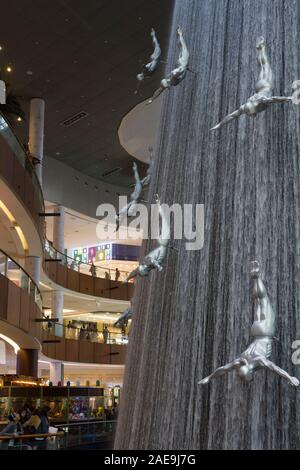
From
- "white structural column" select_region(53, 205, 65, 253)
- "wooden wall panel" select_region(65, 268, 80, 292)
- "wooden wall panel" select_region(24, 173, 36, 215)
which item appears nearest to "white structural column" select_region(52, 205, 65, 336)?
"white structural column" select_region(53, 205, 65, 253)

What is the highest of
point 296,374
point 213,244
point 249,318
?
point 213,244

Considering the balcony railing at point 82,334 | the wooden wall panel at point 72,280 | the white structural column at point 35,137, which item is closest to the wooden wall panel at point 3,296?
the white structural column at point 35,137

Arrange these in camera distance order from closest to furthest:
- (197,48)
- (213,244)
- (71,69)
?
1. (213,244)
2. (197,48)
3. (71,69)

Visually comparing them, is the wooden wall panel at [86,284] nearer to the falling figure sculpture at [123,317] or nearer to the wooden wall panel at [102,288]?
the wooden wall panel at [102,288]

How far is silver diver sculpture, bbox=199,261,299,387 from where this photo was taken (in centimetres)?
378

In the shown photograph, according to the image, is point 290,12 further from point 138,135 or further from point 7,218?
point 138,135

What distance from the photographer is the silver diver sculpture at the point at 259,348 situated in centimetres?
378

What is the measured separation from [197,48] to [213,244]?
278 centimetres

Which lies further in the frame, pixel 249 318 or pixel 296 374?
pixel 249 318

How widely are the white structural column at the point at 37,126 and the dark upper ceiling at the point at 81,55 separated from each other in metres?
0.32

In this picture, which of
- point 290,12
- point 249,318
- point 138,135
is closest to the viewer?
point 249,318

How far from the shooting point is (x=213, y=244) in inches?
210

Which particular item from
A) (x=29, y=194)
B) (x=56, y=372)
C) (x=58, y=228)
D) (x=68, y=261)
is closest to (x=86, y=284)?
(x=68, y=261)
